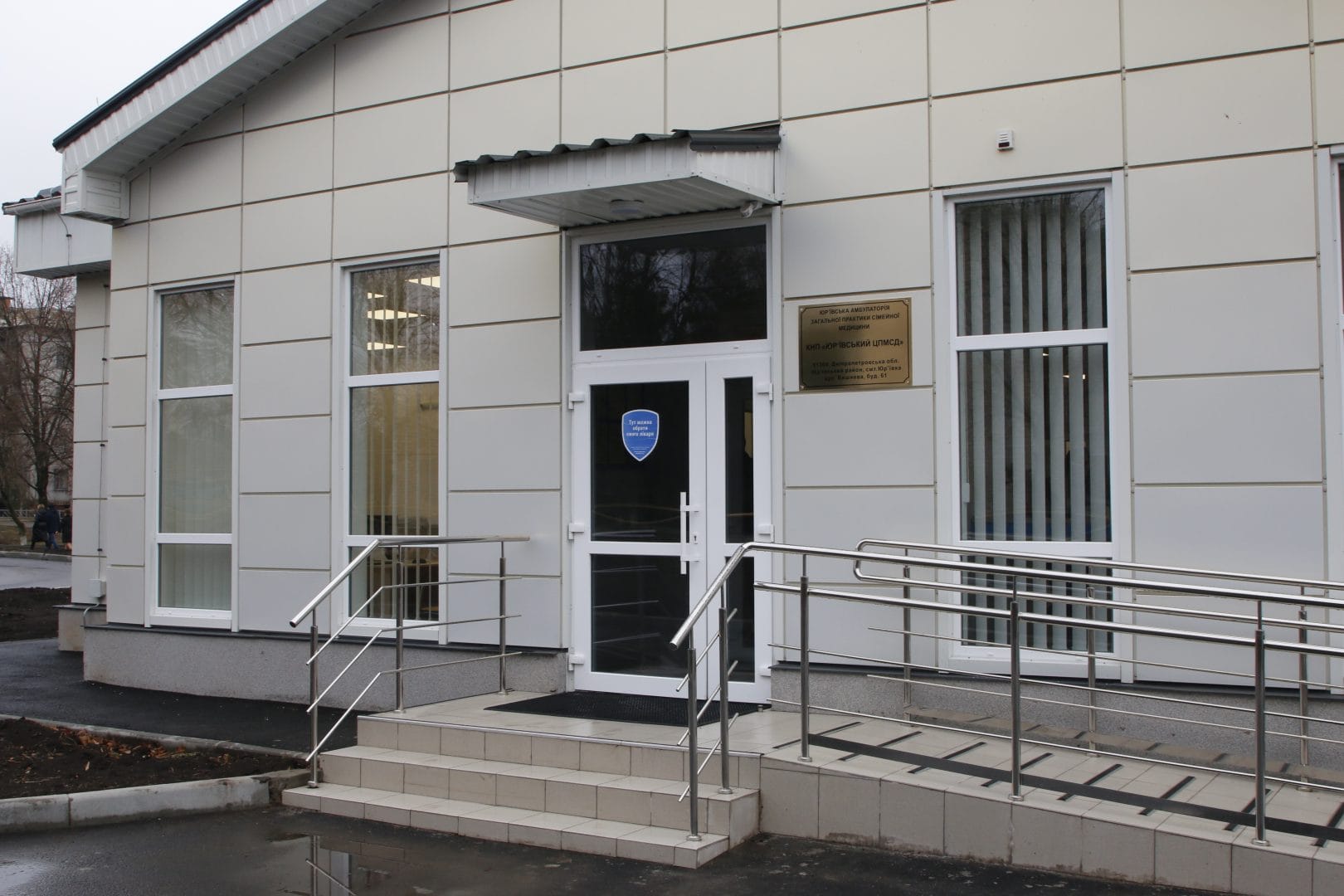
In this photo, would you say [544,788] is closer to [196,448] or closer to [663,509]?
[663,509]

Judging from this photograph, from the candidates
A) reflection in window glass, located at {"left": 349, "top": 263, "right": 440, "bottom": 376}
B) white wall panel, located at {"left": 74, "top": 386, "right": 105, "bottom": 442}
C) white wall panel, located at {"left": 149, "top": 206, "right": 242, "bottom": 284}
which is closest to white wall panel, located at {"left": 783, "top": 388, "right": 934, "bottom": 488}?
reflection in window glass, located at {"left": 349, "top": 263, "right": 440, "bottom": 376}

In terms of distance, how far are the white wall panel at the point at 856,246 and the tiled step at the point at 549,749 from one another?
9.33 feet

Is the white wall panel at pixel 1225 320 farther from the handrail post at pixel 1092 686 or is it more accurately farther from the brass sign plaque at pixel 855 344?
the handrail post at pixel 1092 686

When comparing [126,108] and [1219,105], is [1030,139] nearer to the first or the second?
[1219,105]

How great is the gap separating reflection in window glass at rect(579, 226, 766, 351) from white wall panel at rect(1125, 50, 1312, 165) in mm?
2264

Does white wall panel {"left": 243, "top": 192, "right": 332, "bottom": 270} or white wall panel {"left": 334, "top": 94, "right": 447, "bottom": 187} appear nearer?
white wall panel {"left": 334, "top": 94, "right": 447, "bottom": 187}

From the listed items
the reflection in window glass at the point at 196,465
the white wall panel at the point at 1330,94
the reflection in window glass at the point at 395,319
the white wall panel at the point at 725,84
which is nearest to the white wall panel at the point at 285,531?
the reflection in window glass at the point at 196,465

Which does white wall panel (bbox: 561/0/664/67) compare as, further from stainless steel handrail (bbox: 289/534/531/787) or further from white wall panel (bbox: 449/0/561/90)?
stainless steel handrail (bbox: 289/534/531/787)

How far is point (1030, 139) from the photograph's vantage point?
6.72 metres

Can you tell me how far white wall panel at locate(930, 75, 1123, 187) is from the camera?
6.56 metres

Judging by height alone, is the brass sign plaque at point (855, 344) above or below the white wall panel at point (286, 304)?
below

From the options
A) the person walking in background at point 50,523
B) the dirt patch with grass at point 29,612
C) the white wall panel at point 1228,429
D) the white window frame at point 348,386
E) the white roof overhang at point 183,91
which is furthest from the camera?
the person walking in background at point 50,523

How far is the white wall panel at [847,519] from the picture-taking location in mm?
6898

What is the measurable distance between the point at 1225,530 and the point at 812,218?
2858 mm
